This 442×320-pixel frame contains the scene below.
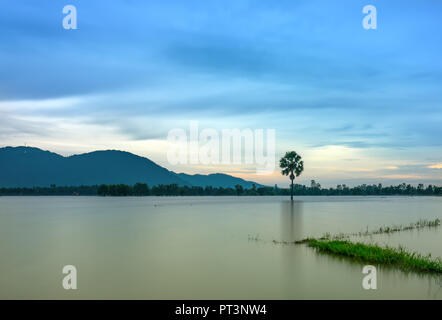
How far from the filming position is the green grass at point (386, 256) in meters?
17.1

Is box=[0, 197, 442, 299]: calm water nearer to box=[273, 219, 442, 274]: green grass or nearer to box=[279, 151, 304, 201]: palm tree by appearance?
box=[273, 219, 442, 274]: green grass

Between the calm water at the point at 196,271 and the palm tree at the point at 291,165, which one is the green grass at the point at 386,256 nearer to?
the calm water at the point at 196,271

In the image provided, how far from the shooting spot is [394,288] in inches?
574

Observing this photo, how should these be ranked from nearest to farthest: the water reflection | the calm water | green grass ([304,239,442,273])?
the calm water < green grass ([304,239,442,273]) < the water reflection

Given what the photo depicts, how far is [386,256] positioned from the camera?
19.0 m

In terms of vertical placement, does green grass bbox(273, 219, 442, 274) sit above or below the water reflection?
above

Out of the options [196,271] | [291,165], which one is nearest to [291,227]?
[196,271]

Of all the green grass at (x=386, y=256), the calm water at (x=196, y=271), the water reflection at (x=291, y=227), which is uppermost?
the green grass at (x=386, y=256)

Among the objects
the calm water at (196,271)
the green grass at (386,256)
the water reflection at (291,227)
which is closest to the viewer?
the calm water at (196,271)

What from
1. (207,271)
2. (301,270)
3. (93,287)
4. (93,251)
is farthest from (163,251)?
(301,270)

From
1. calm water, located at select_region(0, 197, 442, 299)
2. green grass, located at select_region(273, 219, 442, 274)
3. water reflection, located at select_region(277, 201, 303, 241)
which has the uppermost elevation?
green grass, located at select_region(273, 219, 442, 274)

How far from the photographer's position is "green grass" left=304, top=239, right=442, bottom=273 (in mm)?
17062

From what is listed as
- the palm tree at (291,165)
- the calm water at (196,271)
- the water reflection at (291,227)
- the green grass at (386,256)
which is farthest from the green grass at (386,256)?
the palm tree at (291,165)

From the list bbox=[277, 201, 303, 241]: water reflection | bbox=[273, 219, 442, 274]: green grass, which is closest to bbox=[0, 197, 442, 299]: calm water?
bbox=[277, 201, 303, 241]: water reflection
